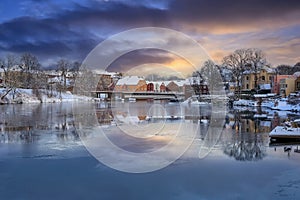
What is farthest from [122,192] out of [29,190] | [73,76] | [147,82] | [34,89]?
[147,82]

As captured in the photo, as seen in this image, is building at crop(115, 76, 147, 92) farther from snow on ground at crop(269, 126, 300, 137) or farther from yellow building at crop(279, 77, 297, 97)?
snow on ground at crop(269, 126, 300, 137)

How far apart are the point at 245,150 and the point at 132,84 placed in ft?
259

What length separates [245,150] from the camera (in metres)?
12.5

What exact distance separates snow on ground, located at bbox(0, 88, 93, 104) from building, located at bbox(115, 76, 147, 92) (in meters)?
18.6

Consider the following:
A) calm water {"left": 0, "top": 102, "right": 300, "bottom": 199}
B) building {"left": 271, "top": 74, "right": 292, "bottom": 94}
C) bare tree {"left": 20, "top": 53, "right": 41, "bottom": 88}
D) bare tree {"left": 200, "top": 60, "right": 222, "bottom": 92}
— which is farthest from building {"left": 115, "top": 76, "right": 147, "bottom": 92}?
calm water {"left": 0, "top": 102, "right": 300, "bottom": 199}

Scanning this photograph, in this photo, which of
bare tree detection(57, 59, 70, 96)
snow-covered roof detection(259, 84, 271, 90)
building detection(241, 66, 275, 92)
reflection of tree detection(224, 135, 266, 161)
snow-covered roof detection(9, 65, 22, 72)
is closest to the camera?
reflection of tree detection(224, 135, 266, 161)

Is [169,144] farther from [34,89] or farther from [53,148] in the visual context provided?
[34,89]

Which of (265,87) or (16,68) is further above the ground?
(16,68)

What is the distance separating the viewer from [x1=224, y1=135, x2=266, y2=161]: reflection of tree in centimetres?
1126

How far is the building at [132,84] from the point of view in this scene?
3545 inches

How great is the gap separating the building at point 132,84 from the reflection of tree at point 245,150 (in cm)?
7547

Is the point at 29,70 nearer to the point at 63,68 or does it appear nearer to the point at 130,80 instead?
the point at 63,68

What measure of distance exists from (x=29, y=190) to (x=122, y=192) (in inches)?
85.6

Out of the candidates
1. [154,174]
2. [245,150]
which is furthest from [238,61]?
[154,174]
